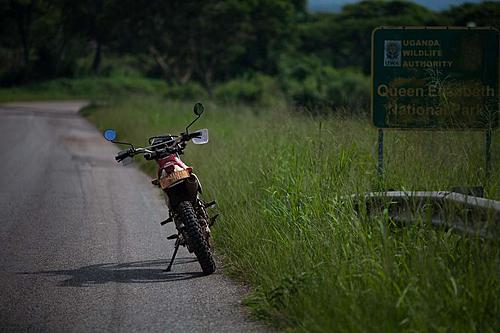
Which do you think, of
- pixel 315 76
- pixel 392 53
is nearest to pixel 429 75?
pixel 392 53

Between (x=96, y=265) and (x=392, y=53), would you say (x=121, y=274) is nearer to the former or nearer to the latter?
(x=96, y=265)

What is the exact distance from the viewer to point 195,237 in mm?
7719

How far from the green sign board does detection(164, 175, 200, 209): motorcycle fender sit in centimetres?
280

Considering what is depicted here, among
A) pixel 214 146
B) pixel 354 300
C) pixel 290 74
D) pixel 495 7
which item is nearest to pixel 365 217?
pixel 354 300

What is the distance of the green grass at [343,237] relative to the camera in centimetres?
540

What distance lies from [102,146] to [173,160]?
46.2ft

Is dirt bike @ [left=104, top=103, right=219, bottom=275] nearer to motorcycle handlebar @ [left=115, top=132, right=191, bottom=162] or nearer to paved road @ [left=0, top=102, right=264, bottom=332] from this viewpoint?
motorcycle handlebar @ [left=115, top=132, right=191, bottom=162]

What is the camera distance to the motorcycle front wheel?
25.4ft

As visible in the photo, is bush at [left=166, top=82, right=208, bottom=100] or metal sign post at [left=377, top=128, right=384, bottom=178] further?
bush at [left=166, top=82, right=208, bottom=100]

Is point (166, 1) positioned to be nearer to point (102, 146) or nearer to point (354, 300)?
point (102, 146)

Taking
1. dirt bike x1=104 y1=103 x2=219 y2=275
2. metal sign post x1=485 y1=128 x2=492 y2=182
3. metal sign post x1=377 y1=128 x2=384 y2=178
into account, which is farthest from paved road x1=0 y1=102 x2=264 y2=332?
metal sign post x1=485 y1=128 x2=492 y2=182

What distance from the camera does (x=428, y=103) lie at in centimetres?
996

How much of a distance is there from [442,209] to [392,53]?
4051 millimetres

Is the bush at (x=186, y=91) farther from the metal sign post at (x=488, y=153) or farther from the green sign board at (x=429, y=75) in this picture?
the metal sign post at (x=488, y=153)
